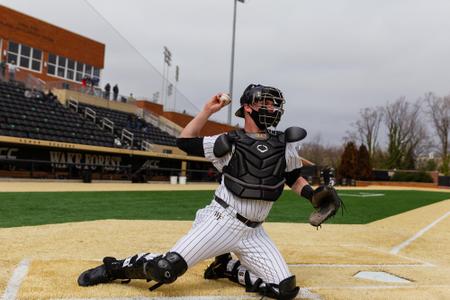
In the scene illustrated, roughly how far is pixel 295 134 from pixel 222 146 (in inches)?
24.6

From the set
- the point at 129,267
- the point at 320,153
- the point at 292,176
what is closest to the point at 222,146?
the point at 292,176

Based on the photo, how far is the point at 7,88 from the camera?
2461 centimetres

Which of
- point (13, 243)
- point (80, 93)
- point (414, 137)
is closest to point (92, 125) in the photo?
point (80, 93)

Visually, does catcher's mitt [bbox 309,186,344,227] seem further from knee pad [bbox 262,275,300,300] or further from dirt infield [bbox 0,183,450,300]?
dirt infield [bbox 0,183,450,300]

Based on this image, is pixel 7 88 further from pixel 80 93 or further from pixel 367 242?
pixel 367 242

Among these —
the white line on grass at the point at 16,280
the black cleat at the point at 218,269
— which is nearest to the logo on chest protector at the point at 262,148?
the black cleat at the point at 218,269

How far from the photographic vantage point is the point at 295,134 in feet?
11.7

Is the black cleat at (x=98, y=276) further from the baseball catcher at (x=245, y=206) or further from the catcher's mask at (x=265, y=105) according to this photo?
the catcher's mask at (x=265, y=105)

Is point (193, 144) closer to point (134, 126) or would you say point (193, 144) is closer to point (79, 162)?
point (79, 162)

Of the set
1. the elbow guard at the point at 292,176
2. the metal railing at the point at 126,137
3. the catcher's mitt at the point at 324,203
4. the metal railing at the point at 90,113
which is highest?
the metal railing at the point at 90,113

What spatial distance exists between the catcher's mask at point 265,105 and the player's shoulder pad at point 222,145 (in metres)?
0.33

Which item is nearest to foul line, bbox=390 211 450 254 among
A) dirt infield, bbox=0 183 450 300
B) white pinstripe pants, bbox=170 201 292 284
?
dirt infield, bbox=0 183 450 300

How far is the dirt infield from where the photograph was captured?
3408 millimetres

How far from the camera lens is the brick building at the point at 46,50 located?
31.0m
